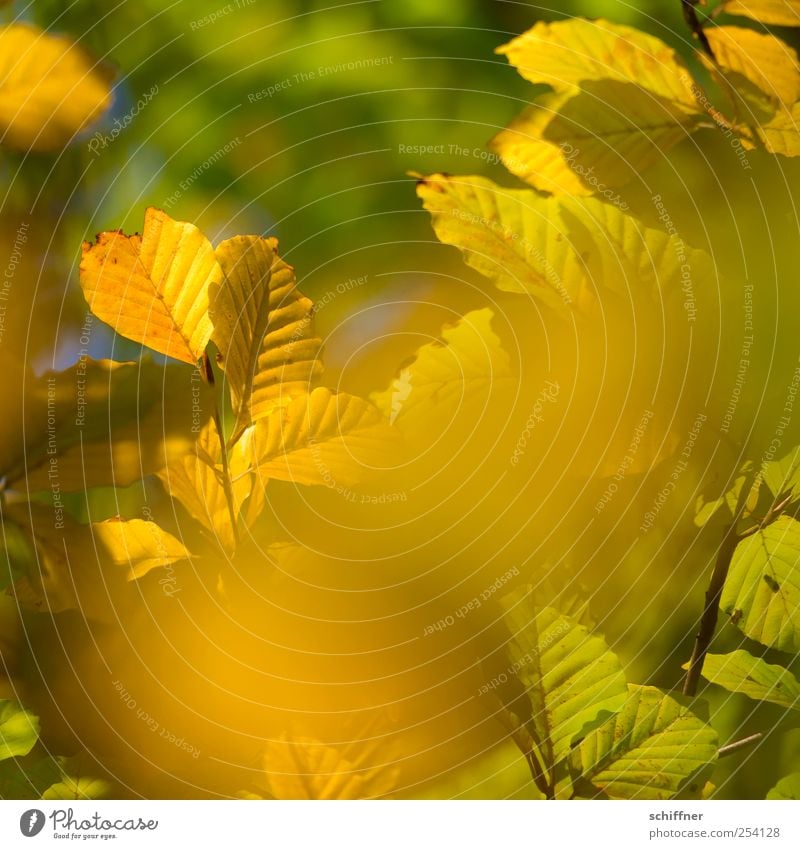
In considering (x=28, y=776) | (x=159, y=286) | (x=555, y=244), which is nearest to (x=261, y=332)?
(x=159, y=286)

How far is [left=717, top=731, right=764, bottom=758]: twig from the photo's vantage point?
14.6 inches

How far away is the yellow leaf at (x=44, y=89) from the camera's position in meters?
0.38

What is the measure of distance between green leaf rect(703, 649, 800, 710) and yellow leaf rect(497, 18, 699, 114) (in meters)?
Result: 0.29

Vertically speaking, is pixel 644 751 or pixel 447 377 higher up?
pixel 447 377

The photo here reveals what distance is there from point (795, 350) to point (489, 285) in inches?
6.6

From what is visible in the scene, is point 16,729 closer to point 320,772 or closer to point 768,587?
point 320,772

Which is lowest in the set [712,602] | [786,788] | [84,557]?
[786,788]

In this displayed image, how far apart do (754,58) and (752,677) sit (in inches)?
13.0

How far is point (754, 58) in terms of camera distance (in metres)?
0.38

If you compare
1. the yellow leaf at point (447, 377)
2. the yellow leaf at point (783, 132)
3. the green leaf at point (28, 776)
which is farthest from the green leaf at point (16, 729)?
the yellow leaf at point (783, 132)

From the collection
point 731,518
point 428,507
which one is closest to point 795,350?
point 731,518

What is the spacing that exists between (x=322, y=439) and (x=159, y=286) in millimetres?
115

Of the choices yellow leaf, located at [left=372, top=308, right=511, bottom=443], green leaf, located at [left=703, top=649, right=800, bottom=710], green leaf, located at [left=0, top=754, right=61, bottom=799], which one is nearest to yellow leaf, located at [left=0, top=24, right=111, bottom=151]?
yellow leaf, located at [left=372, top=308, right=511, bottom=443]
